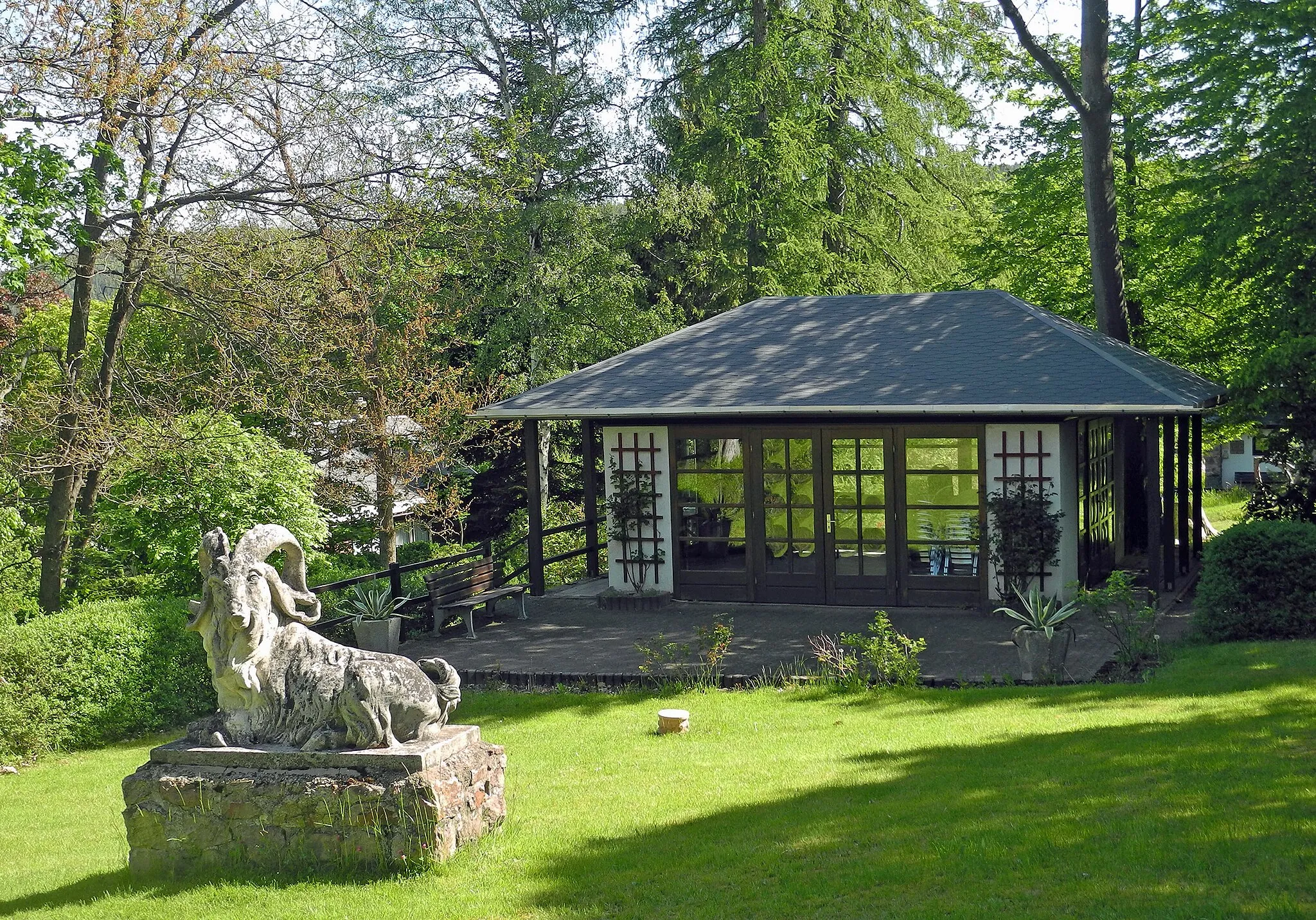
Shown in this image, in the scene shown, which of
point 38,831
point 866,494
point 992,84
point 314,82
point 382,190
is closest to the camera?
point 38,831

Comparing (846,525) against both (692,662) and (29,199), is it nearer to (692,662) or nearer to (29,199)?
(692,662)

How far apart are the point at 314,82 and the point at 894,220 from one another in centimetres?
1678

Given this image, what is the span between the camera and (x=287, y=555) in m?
7.70

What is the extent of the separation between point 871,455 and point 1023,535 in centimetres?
213

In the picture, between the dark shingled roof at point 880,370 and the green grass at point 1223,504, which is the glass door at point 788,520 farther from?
the green grass at point 1223,504

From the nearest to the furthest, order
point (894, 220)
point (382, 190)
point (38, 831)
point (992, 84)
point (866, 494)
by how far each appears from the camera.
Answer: point (38, 831) → point (866, 494) → point (382, 190) → point (992, 84) → point (894, 220)

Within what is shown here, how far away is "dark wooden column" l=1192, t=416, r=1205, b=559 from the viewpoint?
61.0 ft

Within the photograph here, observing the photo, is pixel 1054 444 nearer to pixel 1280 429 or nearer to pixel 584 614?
pixel 1280 429

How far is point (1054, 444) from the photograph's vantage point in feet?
47.6

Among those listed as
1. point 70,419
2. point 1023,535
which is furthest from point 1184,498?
point 70,419

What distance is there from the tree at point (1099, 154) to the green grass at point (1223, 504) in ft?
36.2

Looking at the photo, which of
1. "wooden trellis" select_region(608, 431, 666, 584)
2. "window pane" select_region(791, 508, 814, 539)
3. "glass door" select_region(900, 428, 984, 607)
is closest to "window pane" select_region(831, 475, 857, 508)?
"window pane" select_region(791, 508, 814, 539)

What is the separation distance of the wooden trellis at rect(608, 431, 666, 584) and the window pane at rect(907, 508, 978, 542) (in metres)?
3.47

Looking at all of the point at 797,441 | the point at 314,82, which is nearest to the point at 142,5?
the point at 314,82
